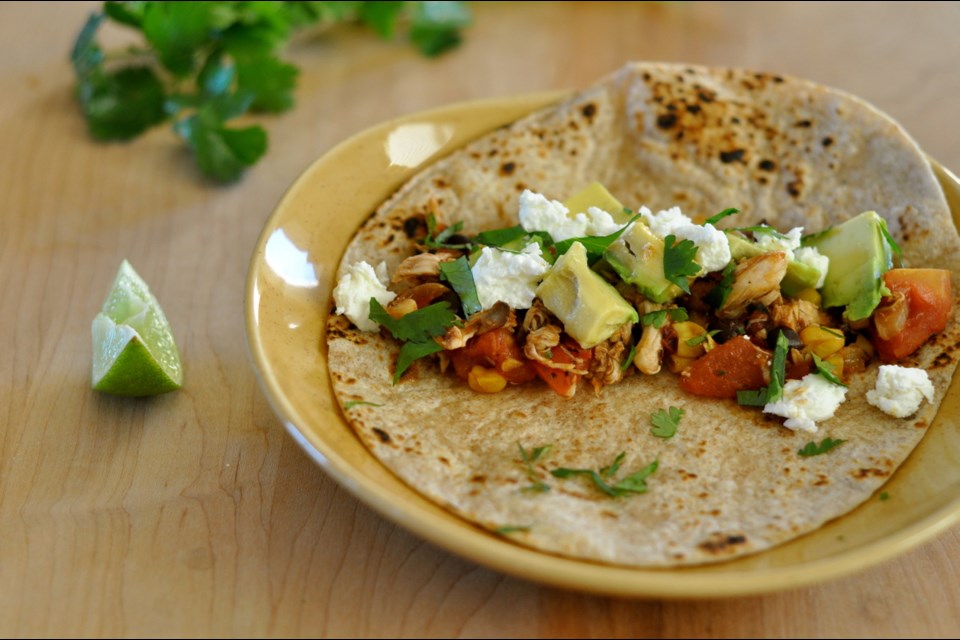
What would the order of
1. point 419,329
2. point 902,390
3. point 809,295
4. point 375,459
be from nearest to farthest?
point 375,459
point 902,390
point 419,329
point 809,295

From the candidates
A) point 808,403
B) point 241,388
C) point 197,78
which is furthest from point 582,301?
point 197,78

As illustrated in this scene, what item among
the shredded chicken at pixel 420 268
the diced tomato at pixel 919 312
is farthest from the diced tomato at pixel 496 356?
the diced tomato at pixel 919 312

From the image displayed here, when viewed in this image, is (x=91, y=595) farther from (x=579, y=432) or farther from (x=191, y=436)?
(x=579, y=432)

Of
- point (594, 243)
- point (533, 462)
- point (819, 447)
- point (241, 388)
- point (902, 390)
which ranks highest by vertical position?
point (594, 243)

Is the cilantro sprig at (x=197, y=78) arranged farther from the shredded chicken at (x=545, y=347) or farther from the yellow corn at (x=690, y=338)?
the yellow corn at (x=690, y=338)

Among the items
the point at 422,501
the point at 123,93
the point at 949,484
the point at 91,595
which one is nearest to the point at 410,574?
the point at 422,501

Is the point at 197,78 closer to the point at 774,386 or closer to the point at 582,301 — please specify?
the point at 582,301
